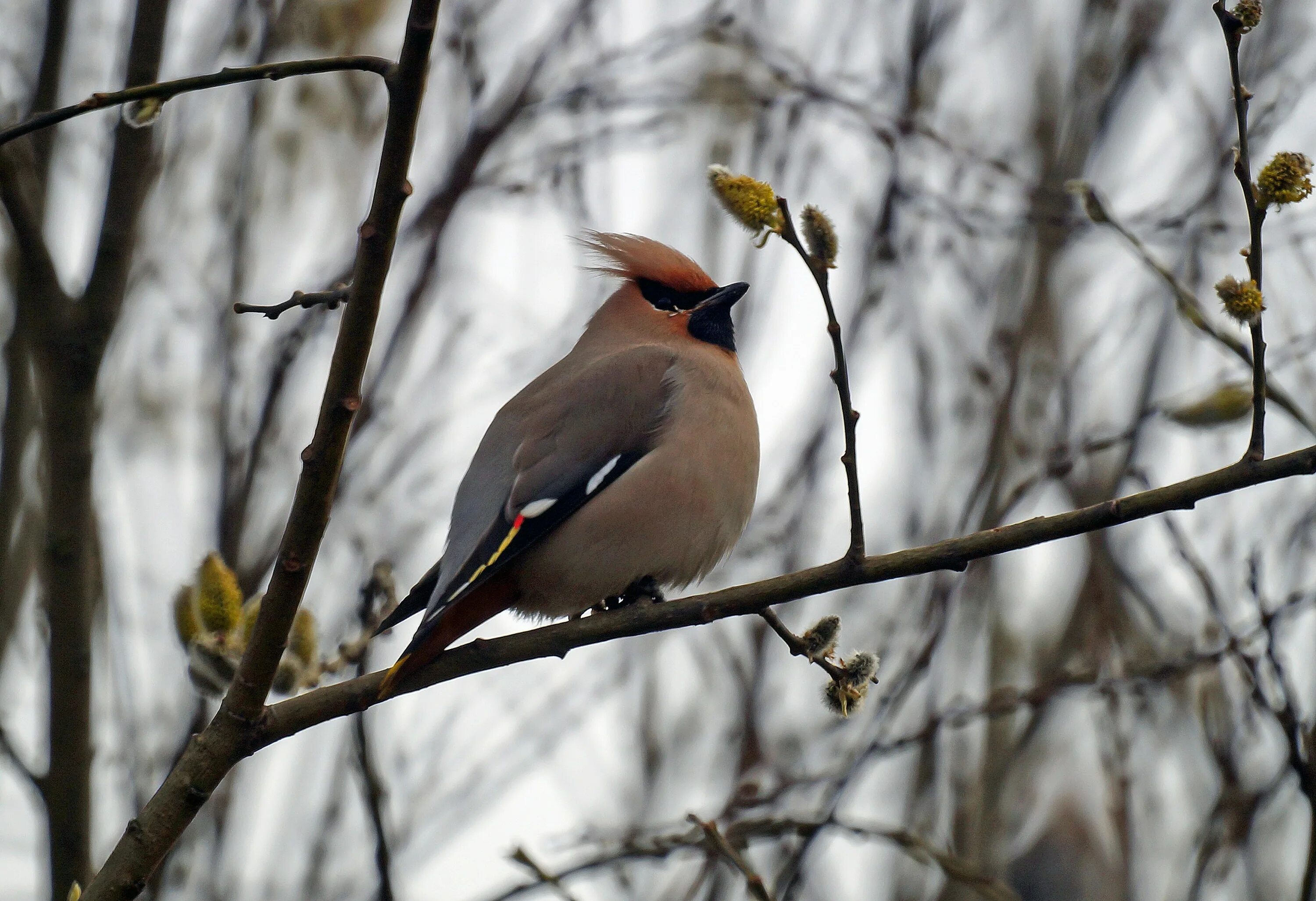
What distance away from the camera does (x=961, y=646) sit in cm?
636

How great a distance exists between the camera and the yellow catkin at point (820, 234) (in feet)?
9.79

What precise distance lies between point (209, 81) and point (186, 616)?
1540 millimetres

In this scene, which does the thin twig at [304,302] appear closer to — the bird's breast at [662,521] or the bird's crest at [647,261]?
the bird's breast at [662,521]

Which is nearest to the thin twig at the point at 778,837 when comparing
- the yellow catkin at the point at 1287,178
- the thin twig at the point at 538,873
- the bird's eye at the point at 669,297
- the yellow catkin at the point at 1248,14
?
the thin twig at the point at 538,873

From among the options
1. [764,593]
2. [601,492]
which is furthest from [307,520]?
[601,492]

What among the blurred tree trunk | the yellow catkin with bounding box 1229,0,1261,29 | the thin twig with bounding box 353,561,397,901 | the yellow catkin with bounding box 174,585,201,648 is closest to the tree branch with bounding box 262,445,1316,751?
the thin twig with bounding box 353,561,397,901

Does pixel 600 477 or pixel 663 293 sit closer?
pixel 600 477

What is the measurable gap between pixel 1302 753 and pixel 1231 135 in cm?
371

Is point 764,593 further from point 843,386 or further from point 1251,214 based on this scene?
point 1251,214

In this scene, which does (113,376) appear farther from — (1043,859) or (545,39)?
(1043,859)

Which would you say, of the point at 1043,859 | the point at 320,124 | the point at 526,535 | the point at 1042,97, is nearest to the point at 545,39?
the point at 320,124

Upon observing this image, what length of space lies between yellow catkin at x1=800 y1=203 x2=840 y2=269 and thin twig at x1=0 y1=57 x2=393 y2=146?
88cm

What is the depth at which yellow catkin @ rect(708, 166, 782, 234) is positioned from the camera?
2865 millimetres

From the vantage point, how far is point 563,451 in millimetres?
4387
